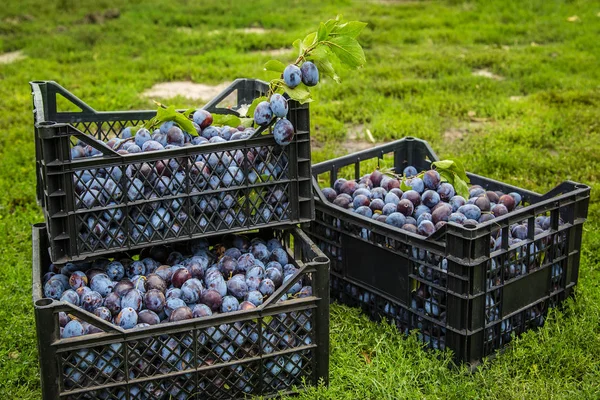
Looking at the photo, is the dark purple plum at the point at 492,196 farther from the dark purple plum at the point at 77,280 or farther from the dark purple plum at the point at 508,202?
the dark purple plum at the point at 77,280

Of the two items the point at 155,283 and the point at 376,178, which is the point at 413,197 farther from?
the point at 155,283

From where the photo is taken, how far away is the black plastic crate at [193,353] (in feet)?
8.82

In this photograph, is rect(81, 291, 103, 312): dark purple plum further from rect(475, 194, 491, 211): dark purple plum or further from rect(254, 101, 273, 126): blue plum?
rect(475, 194, 491, 211): dark purple plum

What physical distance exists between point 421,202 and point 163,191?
1288 mm

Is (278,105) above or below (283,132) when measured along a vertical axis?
above

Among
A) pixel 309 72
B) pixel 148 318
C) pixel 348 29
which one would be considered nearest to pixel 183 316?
pixel 148 318

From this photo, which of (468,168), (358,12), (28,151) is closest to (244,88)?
(468,168)

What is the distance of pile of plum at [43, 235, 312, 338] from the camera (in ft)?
9.41

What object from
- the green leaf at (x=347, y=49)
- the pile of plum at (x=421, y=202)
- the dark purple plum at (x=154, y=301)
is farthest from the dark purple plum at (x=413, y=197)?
the dark purple plum at (x=154, y=301)

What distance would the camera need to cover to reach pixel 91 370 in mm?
2777

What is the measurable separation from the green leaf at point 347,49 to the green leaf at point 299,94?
236mm

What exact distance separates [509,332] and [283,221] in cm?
107

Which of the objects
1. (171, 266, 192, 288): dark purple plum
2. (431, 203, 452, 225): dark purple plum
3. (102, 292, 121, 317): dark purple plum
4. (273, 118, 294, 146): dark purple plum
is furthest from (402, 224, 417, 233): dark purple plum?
(102, 292, 121, 317): dark purple plum

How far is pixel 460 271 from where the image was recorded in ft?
10.1
